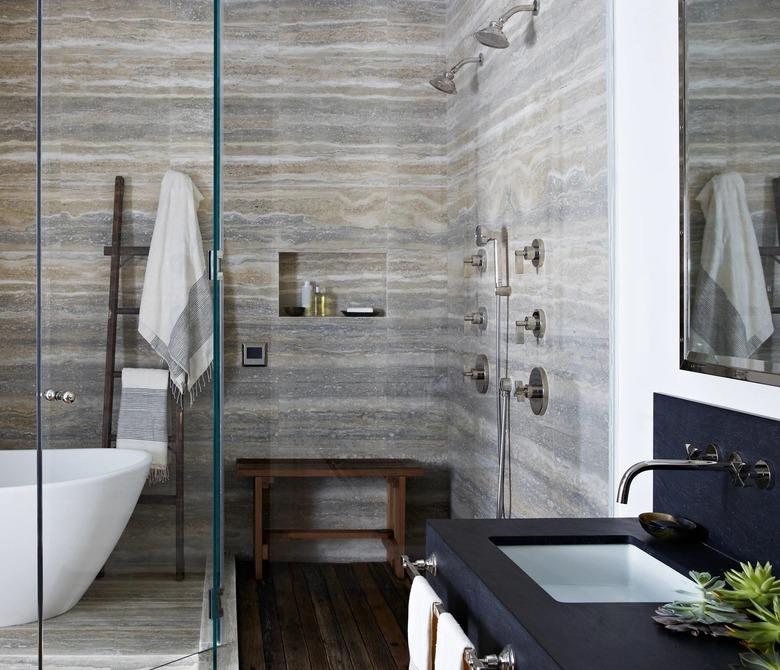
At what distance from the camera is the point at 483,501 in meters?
2.69

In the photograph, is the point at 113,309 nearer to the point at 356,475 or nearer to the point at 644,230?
the point at 356,475

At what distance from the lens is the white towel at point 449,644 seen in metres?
1.50

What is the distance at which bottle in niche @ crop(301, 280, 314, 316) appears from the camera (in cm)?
268

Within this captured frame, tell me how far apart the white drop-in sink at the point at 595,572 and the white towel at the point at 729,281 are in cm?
46

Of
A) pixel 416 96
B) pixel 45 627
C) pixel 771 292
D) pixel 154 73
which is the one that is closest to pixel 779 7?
pixel 771 292

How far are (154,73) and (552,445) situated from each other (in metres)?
1.72

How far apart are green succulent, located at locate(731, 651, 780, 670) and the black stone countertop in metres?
0.04

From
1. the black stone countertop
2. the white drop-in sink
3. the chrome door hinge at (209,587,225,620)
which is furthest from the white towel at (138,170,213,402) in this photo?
the white drop-in sink

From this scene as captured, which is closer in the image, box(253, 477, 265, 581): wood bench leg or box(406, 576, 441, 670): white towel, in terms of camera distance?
box(406, 576, 441, 670): white towel

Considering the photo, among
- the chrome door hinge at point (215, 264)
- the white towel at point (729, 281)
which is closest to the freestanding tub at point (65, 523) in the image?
the chrome door hinge at point (215, 264)

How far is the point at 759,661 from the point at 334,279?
5.82ft

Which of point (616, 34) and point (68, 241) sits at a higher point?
point (616, 34)

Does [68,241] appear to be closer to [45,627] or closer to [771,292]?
[45,627]

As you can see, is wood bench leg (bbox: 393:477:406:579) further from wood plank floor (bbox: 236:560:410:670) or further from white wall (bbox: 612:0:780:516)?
white wall (bbox: 612:0:780:516)
